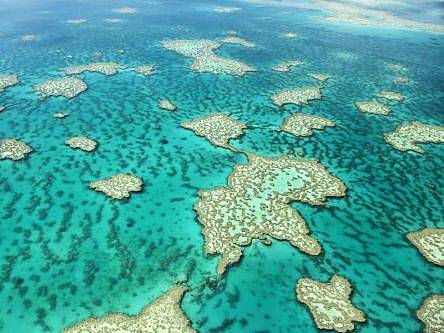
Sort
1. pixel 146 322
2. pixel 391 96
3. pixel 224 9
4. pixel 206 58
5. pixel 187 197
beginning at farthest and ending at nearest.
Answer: pixel 224 9 < pixel 206 58 < pixel 391 96 < pixel 187 197 < pixel 146 322

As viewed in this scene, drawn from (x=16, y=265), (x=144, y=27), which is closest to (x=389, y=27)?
(x=144, y=27)

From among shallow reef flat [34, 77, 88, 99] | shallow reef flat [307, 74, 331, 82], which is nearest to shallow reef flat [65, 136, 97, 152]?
shallow reef flat [34, 77, 88, 99]

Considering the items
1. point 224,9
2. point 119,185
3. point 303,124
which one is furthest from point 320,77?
point 224,9

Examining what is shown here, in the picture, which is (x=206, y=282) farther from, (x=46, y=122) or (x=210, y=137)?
(x=46, y=122)

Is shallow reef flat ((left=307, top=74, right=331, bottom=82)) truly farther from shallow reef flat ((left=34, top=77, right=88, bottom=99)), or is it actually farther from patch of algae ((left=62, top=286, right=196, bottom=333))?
patch of algae ((left=62, top=286, right=196, bottom=333))

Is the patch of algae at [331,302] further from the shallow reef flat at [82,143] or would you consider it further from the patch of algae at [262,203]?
the shallow reef flat at [82,143]

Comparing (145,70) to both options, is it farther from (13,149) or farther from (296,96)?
(13,149)
